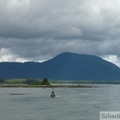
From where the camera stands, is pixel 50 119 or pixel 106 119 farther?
pixel 50 119

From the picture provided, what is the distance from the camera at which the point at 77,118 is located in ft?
262

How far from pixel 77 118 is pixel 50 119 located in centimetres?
646

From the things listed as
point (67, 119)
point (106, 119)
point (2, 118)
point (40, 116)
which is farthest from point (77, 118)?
point (106, 119)

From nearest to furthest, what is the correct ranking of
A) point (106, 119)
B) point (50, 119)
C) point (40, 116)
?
point (106, 119)
point (50, 119)
point (40, 116)

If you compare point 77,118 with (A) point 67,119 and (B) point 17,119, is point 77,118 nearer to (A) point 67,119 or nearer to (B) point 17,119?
(A) point 67,119

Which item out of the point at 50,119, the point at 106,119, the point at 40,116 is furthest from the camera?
the point at 40,116

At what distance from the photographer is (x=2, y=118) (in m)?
81.2

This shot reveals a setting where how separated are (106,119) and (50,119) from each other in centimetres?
2533

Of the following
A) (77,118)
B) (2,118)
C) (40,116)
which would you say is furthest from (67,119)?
(2,118)

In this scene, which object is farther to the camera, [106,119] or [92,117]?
[92,117]

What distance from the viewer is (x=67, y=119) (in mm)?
78500

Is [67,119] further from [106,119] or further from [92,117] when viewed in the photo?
[106,119]

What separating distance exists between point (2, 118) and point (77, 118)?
17976mm

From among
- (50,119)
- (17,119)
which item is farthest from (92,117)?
(17,119)
